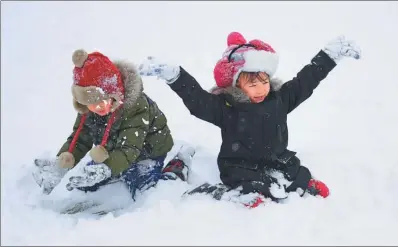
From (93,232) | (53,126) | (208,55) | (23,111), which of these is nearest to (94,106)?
(93,232)

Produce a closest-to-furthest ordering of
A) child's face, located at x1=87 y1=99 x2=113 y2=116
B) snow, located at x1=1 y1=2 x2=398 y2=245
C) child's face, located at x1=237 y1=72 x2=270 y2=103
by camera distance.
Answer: snow, located at x1=1 y1=2 x2=398 y2=245 → child's face, located at x1=87 y1=99 x2=113 y2=116 → child's face, located at x1=237 y1=72 x2=270 y2=103

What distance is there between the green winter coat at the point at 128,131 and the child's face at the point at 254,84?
0.55m

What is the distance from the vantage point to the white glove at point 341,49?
115 inches

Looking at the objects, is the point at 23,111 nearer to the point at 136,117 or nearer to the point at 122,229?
the point at 136,117

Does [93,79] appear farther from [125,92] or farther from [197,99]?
[197,99]

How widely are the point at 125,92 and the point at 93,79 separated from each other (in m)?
0.21

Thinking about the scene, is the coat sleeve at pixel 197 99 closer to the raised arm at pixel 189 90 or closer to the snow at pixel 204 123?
the raised arm at pixel 189 90

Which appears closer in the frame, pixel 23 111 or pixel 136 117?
pixel 136 117

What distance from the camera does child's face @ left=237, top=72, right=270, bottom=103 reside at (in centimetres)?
279

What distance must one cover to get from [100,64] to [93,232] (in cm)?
88

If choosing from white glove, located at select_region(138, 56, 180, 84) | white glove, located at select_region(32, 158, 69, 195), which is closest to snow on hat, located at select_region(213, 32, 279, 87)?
white glove, located at select_region(138, 56, 180, 84)

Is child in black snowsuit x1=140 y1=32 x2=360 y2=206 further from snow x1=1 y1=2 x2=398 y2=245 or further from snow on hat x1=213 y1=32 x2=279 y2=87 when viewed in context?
snow x1=1 y1=2 x2=398 y2=245

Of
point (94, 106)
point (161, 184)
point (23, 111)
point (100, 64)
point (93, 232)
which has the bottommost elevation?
point (93, 232)

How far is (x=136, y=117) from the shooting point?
280cm
